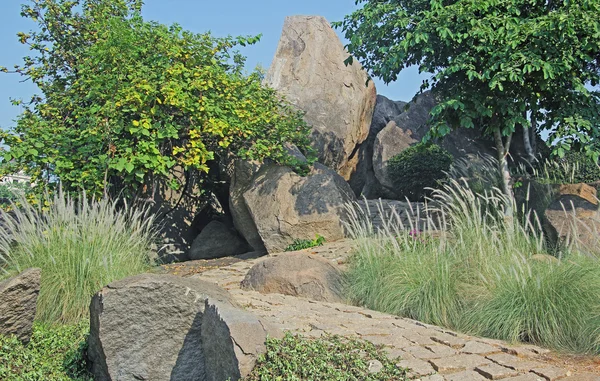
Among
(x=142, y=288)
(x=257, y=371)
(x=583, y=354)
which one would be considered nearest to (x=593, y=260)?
(x=583, y=354)

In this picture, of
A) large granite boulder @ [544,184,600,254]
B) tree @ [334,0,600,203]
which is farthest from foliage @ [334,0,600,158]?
large granite boulder @ [544,184,600,254]

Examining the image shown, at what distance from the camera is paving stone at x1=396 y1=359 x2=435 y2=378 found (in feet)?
12.6

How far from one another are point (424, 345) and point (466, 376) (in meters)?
0.54

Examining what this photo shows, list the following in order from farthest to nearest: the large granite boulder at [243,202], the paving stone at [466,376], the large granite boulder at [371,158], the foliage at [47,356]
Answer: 1. the large granite boulder at [371,158]
2. the large granite boulder at [243,202]
3. the foliage at [47,356]
4. the paving stone at [466,376]

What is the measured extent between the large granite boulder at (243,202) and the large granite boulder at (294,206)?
0.33 metres

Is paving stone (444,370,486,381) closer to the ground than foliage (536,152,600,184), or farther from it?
closer to the ground

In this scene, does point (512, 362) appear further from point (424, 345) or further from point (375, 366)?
point (375, 366)

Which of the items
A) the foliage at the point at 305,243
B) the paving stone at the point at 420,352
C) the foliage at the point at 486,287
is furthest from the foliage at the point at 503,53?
the paving stone at the point at 420,352

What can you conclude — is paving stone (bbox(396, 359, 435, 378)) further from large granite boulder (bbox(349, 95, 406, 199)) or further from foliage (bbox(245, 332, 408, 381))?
large granite boulder (bbox(349, 95, 406, 199))

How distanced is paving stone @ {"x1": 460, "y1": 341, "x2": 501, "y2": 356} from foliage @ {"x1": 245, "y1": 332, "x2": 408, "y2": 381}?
0.80m

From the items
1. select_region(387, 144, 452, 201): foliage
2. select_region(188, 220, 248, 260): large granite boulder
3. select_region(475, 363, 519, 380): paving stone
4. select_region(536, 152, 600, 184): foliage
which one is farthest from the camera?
select_region(387, 144, 452, 201): foliage

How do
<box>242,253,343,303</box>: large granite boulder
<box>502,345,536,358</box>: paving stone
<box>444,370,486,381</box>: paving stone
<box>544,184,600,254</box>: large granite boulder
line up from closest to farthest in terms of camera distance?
<box>444,370,486,381</box>: paving stone, <box>502,345,536,358</box>: paving stone, <box>242,253,343,303</box>: large granite boulder, <box>544,184,600,254</box>: large granite boulder

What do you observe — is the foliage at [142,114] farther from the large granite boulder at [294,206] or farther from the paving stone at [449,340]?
the paving stone at [449,340]

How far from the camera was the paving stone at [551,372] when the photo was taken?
13.4 feet
